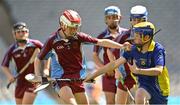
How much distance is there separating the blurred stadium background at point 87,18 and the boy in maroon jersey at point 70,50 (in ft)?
15.8

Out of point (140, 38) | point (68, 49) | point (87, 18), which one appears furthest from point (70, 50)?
point (87, 18)

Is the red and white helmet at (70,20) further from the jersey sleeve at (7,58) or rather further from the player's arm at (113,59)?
the jersey sleeve at (7,58)

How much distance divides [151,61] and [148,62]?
0.13 ft

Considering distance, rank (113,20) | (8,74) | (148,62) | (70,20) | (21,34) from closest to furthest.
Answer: (148,62), (70,20), (113,20), (21,34), (8,74)

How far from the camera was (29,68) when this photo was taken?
1246 cm

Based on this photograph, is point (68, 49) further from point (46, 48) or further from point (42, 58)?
point (42, 58)

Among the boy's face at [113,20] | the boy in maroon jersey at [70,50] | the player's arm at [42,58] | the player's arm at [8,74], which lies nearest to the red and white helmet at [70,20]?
the boy in maroon jersey at [70,50]

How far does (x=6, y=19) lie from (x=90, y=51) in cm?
180

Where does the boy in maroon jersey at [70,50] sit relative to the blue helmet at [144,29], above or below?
below

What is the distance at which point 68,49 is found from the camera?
34.0 feet

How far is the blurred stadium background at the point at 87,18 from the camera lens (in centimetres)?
1570

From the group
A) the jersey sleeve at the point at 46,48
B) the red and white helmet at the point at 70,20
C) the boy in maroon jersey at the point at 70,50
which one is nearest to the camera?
the red and white helmet at the point at 70,20

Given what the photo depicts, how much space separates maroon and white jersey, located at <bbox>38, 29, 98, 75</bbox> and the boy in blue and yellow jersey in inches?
35.5

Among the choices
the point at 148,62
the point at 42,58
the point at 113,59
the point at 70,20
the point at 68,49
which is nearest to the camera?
the point at 148,62
